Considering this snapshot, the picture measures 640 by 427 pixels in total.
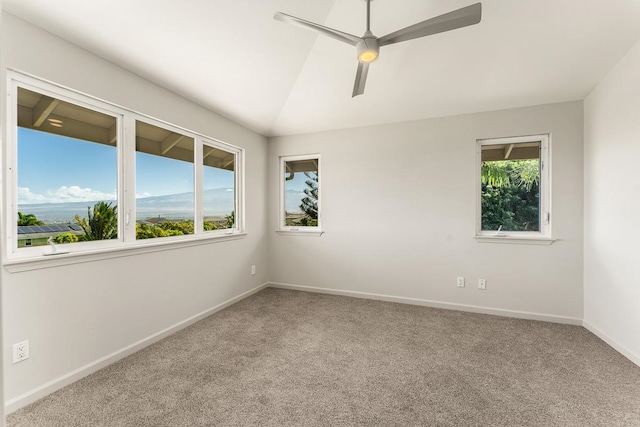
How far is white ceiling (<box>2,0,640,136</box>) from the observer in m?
2.22

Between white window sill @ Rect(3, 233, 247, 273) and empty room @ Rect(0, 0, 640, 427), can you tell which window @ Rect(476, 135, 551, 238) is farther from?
white window sill @ Rect(3, 233, 247, 273)

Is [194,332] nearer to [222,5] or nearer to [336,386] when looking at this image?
[336,386]

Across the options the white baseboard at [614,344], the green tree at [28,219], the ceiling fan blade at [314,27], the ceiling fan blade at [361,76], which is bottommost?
the white baseboard at [614,344]

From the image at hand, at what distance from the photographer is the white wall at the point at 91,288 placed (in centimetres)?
196

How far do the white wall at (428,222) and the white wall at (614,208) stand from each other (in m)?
0.17

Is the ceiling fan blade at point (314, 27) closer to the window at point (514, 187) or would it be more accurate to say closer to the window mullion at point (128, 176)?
the window mullion at point (128, 176)

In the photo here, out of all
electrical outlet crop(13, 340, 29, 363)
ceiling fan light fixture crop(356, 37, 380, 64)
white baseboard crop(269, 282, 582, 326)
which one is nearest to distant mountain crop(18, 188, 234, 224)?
electrical outlet crop(13, 340, 29, 363)

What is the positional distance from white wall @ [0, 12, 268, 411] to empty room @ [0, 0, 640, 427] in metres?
0.02

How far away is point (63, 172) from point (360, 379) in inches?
106

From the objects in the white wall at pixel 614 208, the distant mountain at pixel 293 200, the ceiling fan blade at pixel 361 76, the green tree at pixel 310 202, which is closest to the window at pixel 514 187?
the white wall at pixel 614 208

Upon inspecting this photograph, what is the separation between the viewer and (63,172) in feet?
7.46

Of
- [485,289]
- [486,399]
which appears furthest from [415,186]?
[486,399]

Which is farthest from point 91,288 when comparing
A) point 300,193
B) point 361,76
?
point 300,193

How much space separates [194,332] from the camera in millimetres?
3010
